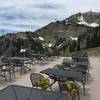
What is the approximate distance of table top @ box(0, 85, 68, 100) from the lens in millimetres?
4246

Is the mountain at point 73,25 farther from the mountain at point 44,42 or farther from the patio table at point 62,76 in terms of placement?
the patio table at point 62,76

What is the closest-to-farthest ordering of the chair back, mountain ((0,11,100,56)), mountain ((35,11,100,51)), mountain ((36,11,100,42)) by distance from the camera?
the chair back, mountain ((0,11,100,56)), mountain ((35,11,100,51)), mountain ((36,11,100,42))

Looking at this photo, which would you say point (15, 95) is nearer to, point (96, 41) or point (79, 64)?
point (79, 64)

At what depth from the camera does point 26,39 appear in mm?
26859

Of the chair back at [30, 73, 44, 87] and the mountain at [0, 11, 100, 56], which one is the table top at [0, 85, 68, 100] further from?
the mountain at [0, 11, 100, 56]

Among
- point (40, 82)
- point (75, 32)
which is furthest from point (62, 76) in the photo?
point (75, 32)

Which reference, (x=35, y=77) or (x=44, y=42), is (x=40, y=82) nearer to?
(x=35, y=77)

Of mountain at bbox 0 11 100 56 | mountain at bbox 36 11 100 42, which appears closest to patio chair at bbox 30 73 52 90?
mountain at bbox 0 11 100 56

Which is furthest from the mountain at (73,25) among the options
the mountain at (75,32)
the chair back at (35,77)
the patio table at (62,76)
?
the chair back at (35,77)

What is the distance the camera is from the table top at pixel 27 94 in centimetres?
425

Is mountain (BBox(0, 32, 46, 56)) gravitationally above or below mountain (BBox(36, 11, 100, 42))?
above

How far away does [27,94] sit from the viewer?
4.46 m

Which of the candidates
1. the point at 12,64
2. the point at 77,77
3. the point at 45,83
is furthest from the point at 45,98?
the point at 12,64

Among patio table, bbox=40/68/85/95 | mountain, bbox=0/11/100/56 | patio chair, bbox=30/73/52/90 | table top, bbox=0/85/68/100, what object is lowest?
mountain, bbox=0/11/100/56
